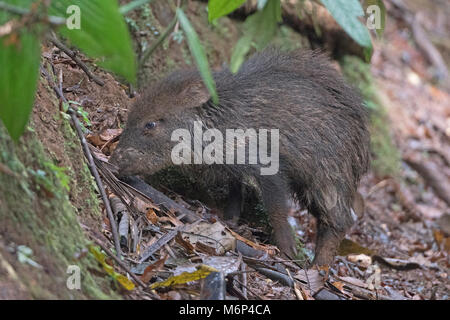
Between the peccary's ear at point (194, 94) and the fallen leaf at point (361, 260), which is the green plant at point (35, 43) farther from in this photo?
the fallen leaf at point (361, 260)

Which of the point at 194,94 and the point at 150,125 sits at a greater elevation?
the point at 194,94

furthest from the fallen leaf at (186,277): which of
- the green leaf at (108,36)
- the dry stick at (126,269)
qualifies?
the green leaf at (108,36)

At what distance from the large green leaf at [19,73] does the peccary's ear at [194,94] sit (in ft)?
9.80

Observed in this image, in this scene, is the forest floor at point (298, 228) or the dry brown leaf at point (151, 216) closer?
the forest floor at point (298, 228)

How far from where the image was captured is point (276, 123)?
5199 millimetres

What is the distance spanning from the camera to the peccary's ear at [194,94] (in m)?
5.16

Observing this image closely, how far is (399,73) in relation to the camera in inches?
454

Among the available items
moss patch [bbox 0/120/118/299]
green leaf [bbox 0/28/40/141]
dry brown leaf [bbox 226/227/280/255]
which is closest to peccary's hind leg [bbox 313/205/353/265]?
dry brown leaf [bbox 226/227/280/255]

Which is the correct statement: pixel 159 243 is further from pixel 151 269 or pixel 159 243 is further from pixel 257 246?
pixel 257 246

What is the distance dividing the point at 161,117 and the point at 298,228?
7.41ft

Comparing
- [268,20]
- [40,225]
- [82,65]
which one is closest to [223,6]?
[268,20]
